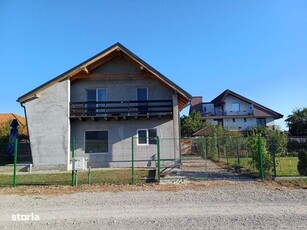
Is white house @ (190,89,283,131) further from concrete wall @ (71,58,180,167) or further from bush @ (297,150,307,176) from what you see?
bush @ (297,150,307,176)

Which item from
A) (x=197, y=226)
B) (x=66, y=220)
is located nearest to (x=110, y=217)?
(x=66, y=220)

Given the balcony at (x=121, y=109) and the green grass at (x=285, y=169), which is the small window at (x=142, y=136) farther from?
the green grass at (x=285, y=169)

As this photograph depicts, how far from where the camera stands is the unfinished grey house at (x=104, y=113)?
19.2m

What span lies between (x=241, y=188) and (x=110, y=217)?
568cm

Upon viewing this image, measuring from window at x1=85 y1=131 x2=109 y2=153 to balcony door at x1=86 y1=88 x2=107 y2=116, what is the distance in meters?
1.45

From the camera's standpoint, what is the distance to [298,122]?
5478 cm

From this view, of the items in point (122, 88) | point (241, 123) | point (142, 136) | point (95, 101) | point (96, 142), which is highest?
point (122, 88)

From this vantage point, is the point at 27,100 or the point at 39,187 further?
the point at 27,100

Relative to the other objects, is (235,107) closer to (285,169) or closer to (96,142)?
(285,169)

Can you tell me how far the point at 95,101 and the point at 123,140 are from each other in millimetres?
3482

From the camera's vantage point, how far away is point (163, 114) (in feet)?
63.8

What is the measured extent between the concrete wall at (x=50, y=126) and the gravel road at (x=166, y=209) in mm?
9251

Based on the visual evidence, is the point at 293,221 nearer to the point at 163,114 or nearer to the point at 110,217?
the point at 110,217

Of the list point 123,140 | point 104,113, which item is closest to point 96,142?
point 123,140
